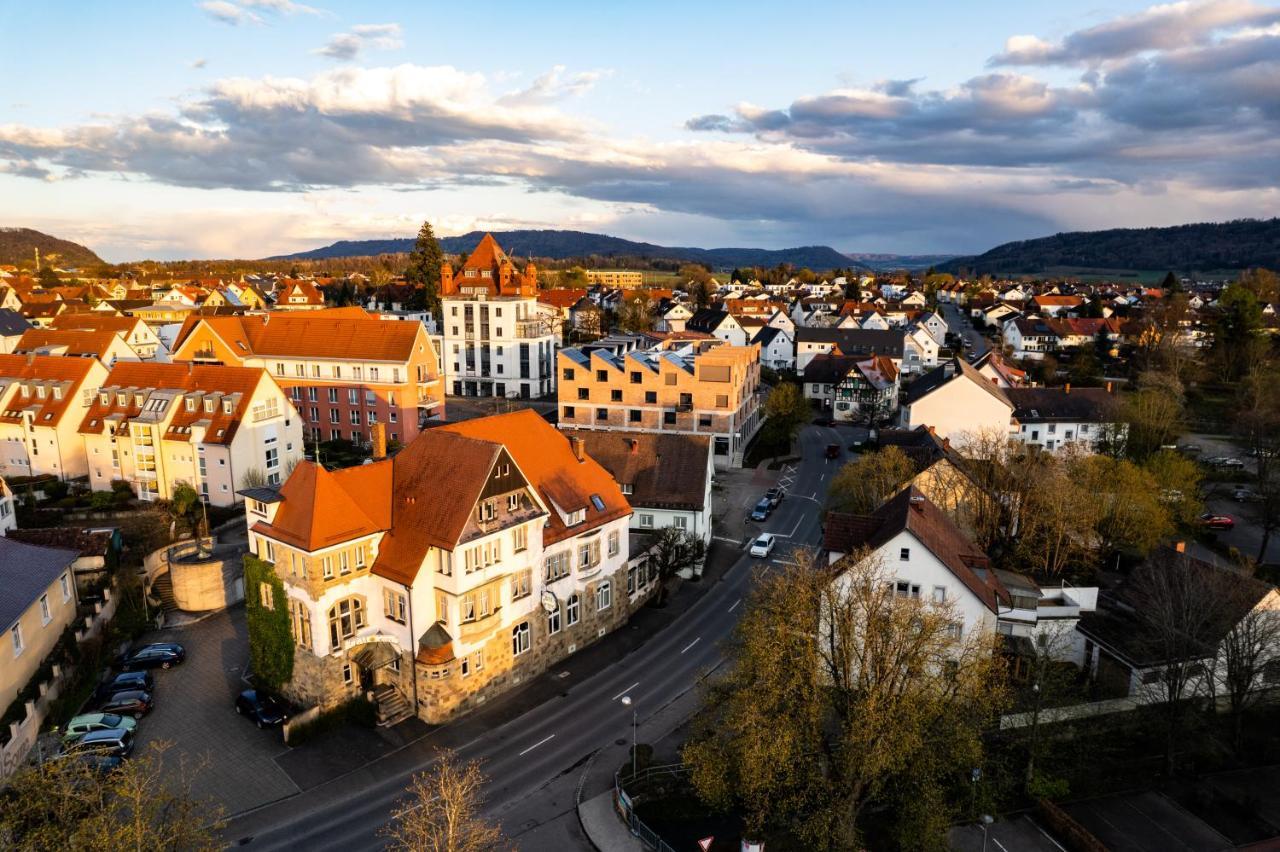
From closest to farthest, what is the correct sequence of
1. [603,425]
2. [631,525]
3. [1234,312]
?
1. [631,525]
2. [603,425]
3. [1234,312]

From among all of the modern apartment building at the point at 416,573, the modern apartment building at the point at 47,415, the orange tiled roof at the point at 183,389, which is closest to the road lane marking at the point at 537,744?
the modern apartment building at the point at 416,573

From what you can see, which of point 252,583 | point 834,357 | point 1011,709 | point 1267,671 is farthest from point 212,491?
point 834,357

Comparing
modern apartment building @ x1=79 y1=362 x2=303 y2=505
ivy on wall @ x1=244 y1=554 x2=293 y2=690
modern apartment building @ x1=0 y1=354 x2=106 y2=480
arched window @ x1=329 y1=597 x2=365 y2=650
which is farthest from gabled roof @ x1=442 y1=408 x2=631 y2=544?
modern apartment building @ x1=0 y1=354 x2=106 y2=480

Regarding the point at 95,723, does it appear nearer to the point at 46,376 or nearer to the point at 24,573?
the point at 24,573

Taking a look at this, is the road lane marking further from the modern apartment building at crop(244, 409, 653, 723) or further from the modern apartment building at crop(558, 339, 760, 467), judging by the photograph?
the modern apartment building at crop(558, 339, 760, 467)

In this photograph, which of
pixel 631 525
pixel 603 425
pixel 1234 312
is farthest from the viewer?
pixel 1234 312

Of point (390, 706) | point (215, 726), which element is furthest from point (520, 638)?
point (215, 726)

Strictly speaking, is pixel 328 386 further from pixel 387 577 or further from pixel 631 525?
pixel 387 577
